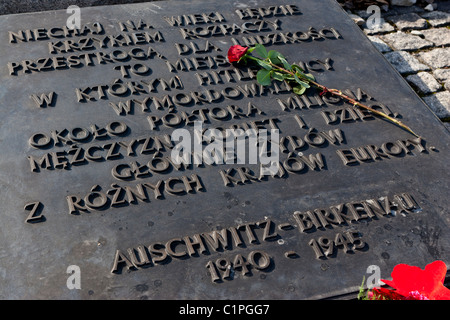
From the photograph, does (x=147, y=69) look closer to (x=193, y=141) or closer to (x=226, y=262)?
(x=193, y=141)

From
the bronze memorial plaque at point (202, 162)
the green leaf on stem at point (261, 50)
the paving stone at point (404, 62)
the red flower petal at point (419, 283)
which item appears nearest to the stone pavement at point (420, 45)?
the paving stone at point (404, 62)

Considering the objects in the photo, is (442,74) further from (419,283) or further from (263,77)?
(419,283)

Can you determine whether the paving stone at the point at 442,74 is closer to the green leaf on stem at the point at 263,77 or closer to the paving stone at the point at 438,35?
the paving stone at the point at 438,35

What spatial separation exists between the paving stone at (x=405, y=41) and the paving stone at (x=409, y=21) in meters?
0.14

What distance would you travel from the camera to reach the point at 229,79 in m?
3.34

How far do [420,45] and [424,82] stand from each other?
1.91ft

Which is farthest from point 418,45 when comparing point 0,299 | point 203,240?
point 0,299

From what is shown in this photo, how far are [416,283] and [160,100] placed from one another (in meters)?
1.73

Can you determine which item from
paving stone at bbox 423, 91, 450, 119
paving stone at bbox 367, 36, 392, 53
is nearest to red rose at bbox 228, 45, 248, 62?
paving stone at bbox 423, 91, 450, 119

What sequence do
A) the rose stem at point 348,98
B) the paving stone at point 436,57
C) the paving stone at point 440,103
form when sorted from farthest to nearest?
the paving stone at point 436,57
the paving stone at point 440,103
the rose stem at point 348,98

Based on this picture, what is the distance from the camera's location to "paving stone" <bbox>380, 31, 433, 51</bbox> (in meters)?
4.75

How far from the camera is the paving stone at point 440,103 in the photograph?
405cm

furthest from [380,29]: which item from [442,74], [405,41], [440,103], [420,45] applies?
[440,103]

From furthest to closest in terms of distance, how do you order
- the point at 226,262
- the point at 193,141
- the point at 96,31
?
the point at 96,31 → the point at 193,141 → the point at 226,262
